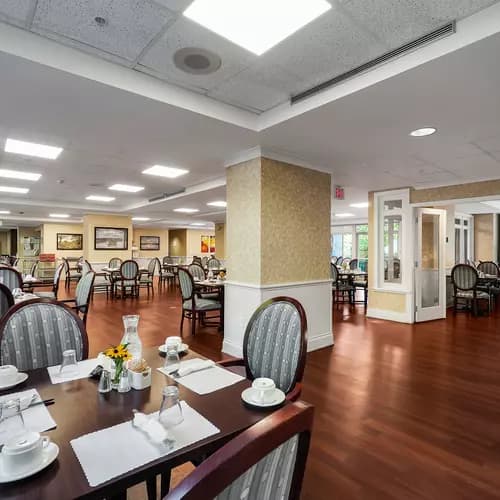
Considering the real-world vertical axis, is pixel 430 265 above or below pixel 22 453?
above

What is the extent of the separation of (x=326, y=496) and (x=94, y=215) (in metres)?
9.93

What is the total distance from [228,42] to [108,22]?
0.70 metres

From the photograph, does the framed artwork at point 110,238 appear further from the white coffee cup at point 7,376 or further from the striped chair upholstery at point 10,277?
the white coffee cup at point 7,376

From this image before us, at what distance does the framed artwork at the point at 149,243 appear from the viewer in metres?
16.8

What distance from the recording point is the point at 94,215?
33.0ft

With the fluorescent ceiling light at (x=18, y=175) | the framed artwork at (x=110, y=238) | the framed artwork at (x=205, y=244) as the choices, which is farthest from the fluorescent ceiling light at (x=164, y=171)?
the framed artwork at (x=205, y=244)

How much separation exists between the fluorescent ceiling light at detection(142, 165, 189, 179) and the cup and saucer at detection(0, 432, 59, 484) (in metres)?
4.39

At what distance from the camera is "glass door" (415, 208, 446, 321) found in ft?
20.0

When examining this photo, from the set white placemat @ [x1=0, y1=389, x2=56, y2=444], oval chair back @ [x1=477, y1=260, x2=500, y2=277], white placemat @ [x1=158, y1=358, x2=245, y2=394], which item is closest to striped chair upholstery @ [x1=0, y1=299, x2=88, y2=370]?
white placemat @ [x1=0, y1=389, x2=56, y2=444]

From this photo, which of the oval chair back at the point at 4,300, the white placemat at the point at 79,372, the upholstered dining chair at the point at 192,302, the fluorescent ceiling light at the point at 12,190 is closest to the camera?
the white placemat at the point at 79,372

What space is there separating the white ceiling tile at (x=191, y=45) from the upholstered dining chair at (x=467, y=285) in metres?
6.50

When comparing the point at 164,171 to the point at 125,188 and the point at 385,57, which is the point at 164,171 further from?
the point at 385,57

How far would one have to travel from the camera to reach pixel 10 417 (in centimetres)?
109

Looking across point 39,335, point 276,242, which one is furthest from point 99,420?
point 276,242
